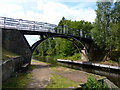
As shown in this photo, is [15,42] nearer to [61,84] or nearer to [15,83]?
[15,83]

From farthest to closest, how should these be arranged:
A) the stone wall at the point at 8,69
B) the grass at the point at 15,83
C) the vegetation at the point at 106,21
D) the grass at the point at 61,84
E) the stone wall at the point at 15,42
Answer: the vegetation at the point at 106,21
the stone wall at the point at 15,42
the stone wall at the point at 8,69
the grass at the point at 61,84
the grass at the point at 15,83

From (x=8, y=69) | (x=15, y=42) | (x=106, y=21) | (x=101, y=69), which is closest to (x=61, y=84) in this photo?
(x=8, y=69)

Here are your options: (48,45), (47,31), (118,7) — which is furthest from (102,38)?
(48,45)

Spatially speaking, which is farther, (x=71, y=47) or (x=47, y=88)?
(x=71, y=47)

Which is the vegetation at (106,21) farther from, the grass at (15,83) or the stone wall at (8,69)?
the grass at (15,83)

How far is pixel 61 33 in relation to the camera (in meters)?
32.0

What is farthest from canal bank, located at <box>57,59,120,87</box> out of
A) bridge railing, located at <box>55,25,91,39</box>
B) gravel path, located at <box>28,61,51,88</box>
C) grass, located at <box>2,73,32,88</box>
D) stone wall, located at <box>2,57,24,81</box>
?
stone wall, located at <box>2,57,24,81</box>

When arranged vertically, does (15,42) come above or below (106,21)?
below

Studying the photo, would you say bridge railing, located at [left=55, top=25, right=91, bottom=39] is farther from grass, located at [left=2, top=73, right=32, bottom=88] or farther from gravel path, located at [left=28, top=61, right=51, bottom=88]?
grass, located at [left=2, top=73, right=32, bottom=88]

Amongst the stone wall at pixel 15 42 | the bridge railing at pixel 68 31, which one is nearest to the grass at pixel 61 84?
the stone wall at pixel 15 42

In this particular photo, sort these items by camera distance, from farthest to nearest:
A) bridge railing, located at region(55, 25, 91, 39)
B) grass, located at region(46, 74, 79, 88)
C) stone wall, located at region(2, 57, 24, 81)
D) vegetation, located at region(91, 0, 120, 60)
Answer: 1. bridge railing, located at region(55, 25, 91, 39)
2. vegetation, located at region(91, 0, 120, 60)
3. stone wall, located at region(2, 57, 24, 81)
4. grass, located at region(46, 74, 79, 88)

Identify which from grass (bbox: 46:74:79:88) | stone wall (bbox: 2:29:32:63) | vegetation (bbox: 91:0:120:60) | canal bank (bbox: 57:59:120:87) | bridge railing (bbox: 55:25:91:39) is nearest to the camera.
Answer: grass (bbox: 46:74:79:88)

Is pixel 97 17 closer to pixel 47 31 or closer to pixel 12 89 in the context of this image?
pixel 47 31

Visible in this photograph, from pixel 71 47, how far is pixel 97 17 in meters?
18.8
